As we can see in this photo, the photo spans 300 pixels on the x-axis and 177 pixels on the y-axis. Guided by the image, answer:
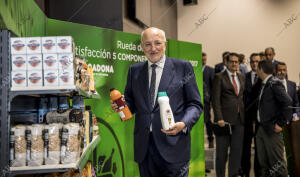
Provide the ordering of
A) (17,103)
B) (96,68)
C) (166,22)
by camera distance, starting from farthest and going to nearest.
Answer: (166,22) → (96,68) → (17,103)

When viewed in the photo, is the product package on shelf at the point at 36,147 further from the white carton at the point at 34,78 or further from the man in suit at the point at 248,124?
the man in suit at the point at 248,124

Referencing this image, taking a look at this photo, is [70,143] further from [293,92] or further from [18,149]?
[293,92]

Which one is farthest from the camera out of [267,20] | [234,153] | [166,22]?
[267,20]

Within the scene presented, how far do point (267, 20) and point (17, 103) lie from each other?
7509 mm

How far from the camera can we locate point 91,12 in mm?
4129

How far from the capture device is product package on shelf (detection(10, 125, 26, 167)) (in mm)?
1600

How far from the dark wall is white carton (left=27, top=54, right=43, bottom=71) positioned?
2478mm

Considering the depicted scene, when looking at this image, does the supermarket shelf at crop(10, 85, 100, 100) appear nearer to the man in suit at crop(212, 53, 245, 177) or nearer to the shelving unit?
the shelving unit

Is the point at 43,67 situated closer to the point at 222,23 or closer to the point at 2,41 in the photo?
the point at 2,41

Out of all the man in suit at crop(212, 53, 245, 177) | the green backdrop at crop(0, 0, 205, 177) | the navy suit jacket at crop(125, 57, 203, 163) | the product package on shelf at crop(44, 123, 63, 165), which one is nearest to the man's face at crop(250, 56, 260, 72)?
the man in suit at crop(212, 53, 245, 177)

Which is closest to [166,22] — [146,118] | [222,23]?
[222,23]

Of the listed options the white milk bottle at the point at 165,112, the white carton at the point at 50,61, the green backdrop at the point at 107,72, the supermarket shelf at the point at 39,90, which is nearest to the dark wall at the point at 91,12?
the green backdrop at the point at 107,72

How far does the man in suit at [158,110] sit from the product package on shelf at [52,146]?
64 cm

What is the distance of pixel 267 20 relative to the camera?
319 inches
